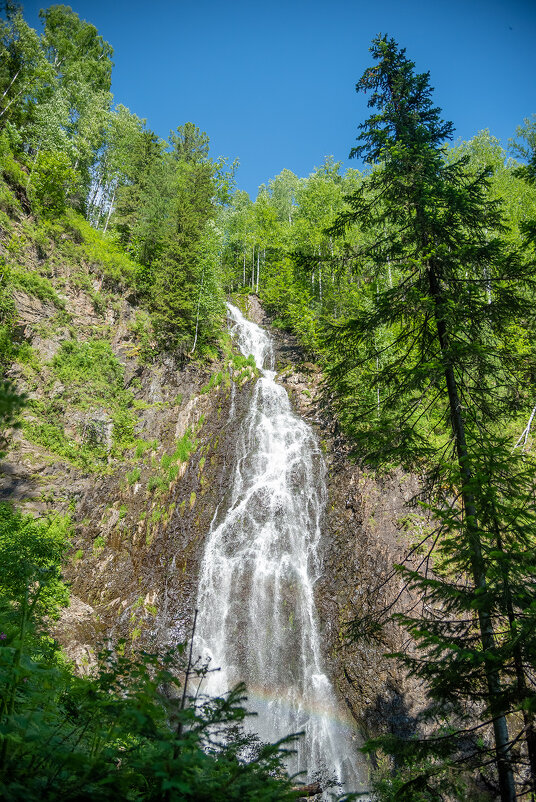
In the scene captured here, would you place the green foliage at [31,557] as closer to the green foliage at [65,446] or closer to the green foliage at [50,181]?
the green foliage at [65,446]

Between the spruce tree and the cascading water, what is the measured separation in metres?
5.45

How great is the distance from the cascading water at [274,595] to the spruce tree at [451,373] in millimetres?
5454

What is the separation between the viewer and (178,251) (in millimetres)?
22078

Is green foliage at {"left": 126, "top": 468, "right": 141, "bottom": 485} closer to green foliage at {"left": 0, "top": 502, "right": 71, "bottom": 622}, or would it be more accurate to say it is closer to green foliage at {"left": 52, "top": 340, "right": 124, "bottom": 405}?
green foliage at {"left": 0, "top": 502, "right": 71, "bottom": 622}

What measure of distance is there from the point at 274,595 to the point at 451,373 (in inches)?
378

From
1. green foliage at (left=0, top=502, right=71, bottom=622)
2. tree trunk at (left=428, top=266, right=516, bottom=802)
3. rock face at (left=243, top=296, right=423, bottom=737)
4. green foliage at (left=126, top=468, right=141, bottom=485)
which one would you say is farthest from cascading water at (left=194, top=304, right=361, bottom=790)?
tree trunk at (left=428, top=266, right=516, bottom=802)

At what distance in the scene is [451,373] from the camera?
18.3 ft

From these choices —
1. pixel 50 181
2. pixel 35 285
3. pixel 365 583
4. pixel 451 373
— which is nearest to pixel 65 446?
pixel 35 285

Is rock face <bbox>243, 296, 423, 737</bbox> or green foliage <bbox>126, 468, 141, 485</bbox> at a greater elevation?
Result: green foliage <bbox>126, 468, 141, 485</bbox>

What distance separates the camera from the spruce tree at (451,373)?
397 centimetres

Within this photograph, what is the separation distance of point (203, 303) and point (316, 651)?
56.5 feet

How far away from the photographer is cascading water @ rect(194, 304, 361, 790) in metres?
9.95

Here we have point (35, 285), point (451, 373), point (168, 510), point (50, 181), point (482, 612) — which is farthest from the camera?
point (50, 181)

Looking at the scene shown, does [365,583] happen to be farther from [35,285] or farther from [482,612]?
[35,285]
